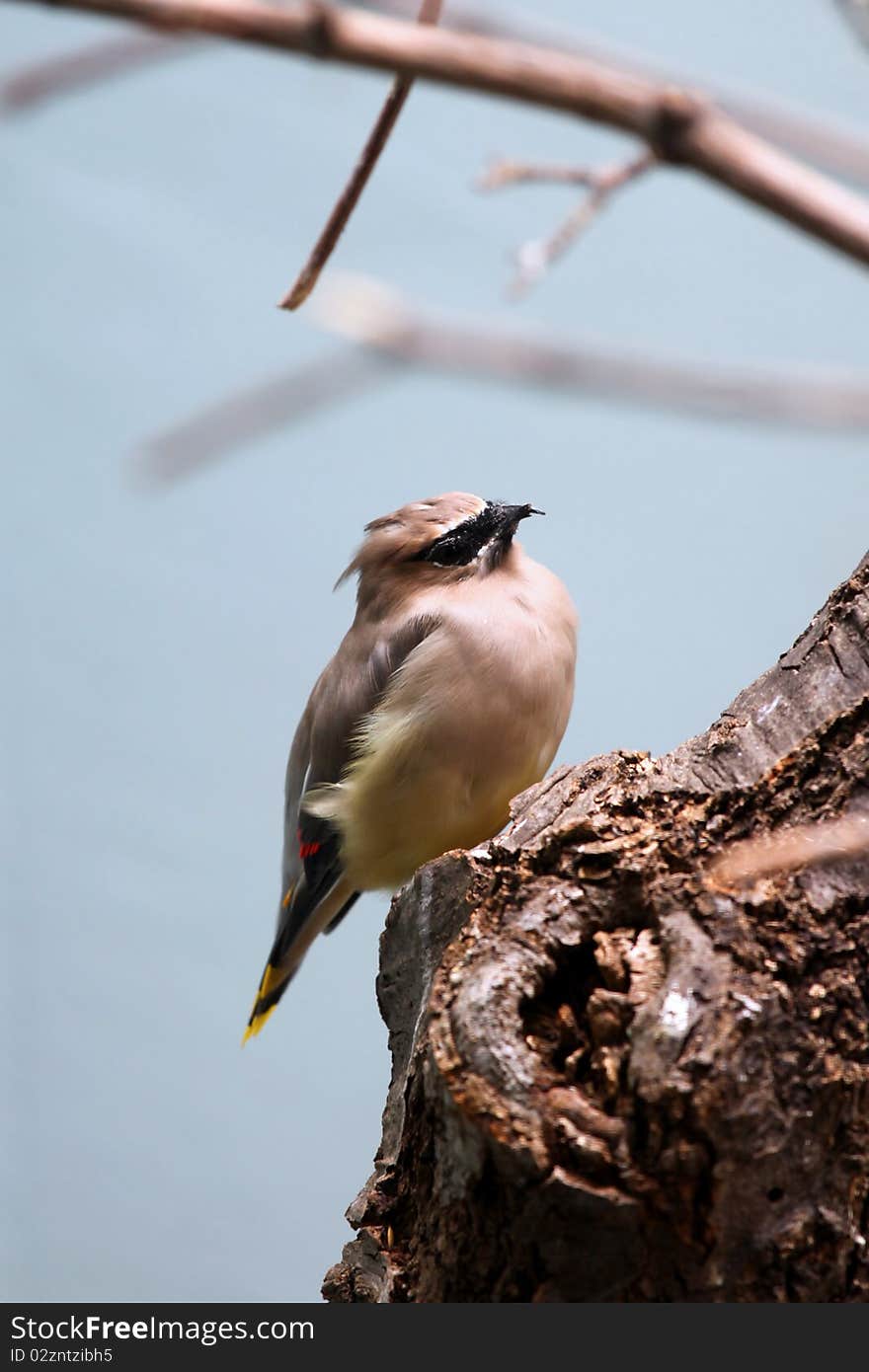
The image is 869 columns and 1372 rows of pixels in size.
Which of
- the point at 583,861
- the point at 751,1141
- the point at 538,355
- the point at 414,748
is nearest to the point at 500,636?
the point at 414,748

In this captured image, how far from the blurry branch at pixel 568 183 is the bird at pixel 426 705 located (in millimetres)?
1532

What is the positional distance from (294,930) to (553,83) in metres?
3.00

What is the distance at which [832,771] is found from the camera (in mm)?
1882

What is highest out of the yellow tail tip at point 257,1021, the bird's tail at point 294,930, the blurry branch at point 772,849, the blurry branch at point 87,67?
the blurry branch at point 87,67

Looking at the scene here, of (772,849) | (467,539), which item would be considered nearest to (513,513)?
(467,539)

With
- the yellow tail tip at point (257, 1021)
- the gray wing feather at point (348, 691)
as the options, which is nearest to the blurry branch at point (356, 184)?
the gray wing feather at point (348, 691)

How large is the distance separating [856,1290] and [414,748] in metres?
1.67

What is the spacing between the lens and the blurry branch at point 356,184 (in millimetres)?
982

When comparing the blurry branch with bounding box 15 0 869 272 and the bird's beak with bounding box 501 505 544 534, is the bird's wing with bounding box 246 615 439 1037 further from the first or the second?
the blurry branch with bounding box 15 0 869 272

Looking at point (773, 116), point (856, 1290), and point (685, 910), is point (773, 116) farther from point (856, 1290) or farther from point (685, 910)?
point (856, 1290)

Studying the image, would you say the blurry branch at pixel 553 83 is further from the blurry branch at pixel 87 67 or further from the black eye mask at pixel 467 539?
the black eye mask at pixel 467 539

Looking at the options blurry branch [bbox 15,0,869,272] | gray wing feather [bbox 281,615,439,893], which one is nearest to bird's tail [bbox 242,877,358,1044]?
gray wing feather [bbox 281,615,439,893]

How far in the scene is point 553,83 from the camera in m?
0.70

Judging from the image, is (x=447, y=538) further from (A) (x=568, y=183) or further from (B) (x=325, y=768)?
(A) (x=568, y=183)
